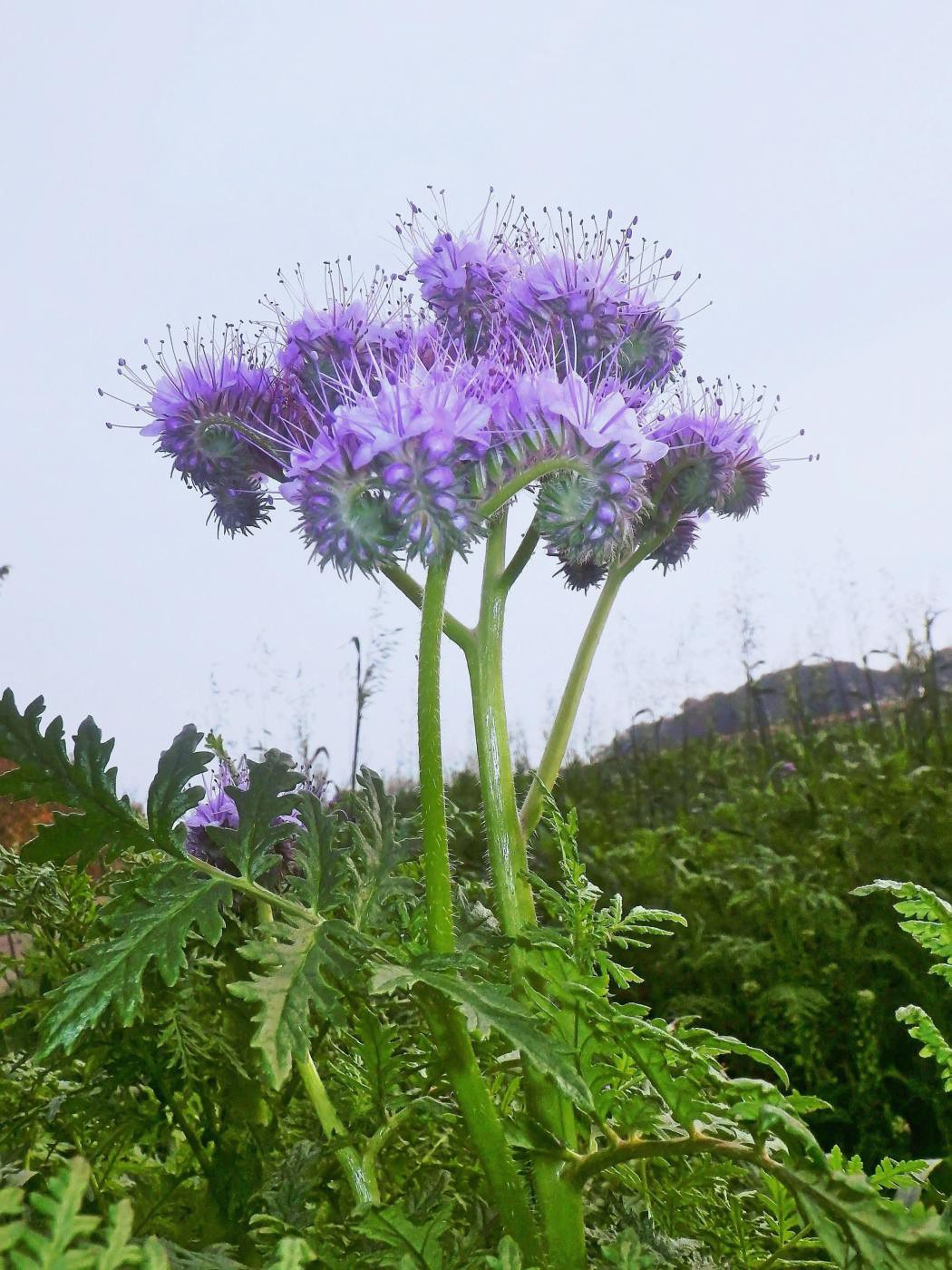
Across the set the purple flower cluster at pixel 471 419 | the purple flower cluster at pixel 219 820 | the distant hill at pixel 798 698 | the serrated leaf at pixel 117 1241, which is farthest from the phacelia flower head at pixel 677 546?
the distant hill at pixel 798 698

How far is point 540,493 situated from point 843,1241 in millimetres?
780

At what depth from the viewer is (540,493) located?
1.27m

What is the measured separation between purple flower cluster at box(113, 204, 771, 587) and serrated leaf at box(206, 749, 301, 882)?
0.24 metres

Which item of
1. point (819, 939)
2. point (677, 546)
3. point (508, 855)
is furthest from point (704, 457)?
point (819, 939)

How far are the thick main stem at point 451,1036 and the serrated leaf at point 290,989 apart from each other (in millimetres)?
143

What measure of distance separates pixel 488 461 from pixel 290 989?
0.58 metres

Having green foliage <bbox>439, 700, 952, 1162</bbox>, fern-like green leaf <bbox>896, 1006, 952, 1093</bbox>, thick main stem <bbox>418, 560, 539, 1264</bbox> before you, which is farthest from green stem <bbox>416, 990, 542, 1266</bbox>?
green foliage <bbox>439, 700, 952, 1162</bbox>

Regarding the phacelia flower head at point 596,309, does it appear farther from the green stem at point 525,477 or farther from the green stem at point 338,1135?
the green stem at point 338,1135

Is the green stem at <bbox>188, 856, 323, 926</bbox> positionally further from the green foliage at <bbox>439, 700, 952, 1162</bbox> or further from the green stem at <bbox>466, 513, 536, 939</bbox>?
the green foliage at <bbox>439, 700, 952, 1162</bbox>

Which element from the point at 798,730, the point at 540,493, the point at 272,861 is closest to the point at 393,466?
the point at 540,493

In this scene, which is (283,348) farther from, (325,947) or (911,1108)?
(911,1108)

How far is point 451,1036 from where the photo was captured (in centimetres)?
104

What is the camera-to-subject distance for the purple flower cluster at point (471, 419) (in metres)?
1.11

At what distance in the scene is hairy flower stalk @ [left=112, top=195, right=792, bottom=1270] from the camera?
1.07 metres
